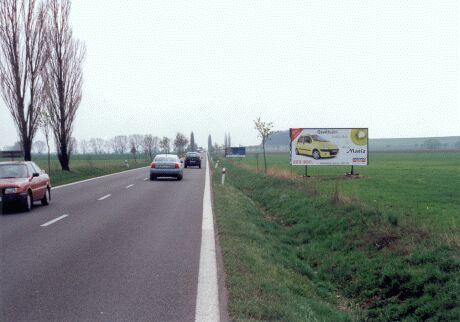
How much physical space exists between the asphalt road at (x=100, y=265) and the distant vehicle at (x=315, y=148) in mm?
15154

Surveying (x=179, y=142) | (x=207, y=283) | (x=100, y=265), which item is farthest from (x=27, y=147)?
(x=179, y=142)

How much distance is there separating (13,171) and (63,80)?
2014 centimetres

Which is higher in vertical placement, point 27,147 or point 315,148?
point 27,147

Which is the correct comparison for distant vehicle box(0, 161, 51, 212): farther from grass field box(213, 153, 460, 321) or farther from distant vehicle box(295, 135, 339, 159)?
distant vehicle box(295, 135, 339, 159)

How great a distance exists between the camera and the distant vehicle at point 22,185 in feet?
41.5

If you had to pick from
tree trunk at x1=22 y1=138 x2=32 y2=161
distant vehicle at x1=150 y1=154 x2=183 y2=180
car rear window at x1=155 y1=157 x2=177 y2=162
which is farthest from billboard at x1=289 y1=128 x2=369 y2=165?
tree trunk at x1=22 y1=138 x2=32 y2=161

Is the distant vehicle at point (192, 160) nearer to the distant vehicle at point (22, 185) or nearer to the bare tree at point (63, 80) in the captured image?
the bare tree at point (63, 80)

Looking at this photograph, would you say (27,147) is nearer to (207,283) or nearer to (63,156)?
(63,156)

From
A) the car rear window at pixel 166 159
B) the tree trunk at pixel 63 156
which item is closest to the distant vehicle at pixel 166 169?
the car rear window at pixel 166 159

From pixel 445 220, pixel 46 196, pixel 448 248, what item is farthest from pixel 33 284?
pixel 46 196

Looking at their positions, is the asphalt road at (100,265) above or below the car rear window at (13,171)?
below

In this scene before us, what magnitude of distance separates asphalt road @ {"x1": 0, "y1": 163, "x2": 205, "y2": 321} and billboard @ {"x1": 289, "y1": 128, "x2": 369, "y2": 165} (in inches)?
595

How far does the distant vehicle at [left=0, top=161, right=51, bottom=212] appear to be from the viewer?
12648 millimetres

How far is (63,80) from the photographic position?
32594mm
